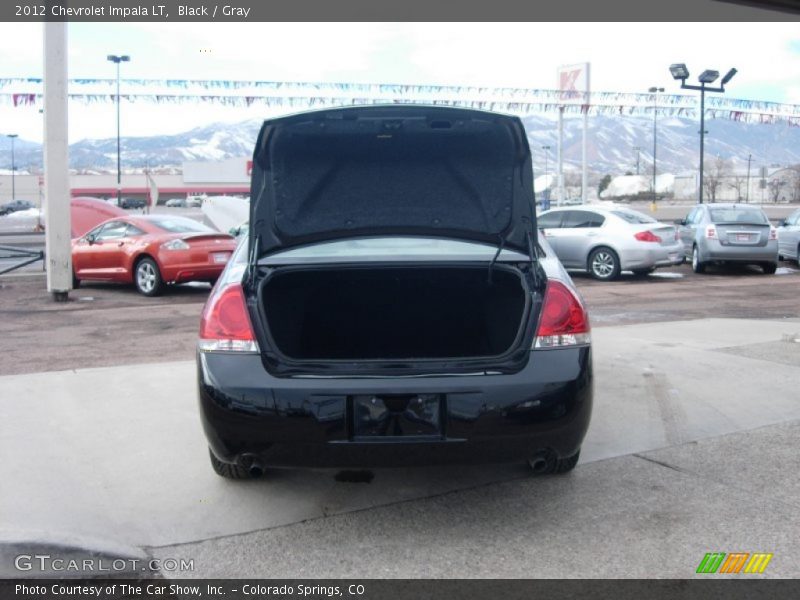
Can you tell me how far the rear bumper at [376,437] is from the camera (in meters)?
3.64

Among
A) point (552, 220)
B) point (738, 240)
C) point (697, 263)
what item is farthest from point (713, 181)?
point (552, 220)

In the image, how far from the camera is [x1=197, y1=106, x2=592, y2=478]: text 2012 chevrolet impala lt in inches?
144

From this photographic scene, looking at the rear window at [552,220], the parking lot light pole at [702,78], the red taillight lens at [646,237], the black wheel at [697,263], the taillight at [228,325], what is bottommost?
the black wheel at [697,263]

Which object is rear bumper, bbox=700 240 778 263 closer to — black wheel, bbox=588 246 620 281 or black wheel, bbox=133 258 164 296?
black wheel, bbox=588 246 620 281

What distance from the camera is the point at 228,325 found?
12.8ft

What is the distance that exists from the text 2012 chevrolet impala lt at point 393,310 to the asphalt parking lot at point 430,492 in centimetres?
31

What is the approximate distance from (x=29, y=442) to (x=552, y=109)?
28.4 metres

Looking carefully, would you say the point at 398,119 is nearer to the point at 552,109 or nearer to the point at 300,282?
the point at 300,282

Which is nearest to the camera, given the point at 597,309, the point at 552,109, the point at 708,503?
the point at 708,503

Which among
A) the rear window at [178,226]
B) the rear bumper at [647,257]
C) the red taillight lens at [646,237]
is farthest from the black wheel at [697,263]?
the rear window at [178,226]

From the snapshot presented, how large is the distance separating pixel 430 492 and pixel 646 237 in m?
12.3

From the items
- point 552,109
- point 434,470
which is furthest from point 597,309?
point 552,109

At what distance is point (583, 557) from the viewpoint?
144 inches

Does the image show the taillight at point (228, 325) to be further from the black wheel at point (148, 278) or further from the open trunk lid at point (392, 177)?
the black wheel at point (148, 278)
